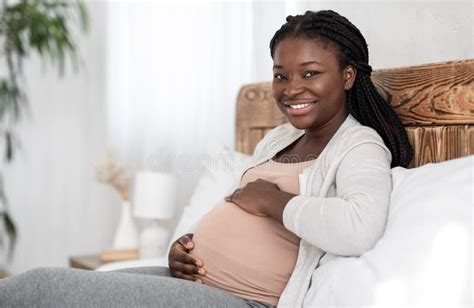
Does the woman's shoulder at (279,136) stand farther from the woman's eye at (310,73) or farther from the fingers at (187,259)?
the fingers at (187,259)

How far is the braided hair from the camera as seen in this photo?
Answer: 1.38 meters

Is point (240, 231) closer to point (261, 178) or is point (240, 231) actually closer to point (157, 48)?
point (261, 178)

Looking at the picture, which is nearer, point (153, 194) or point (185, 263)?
point (185, 263)

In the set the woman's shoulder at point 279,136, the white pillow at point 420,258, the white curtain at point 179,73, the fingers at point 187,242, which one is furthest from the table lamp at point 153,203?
the white pillow at point 420,258

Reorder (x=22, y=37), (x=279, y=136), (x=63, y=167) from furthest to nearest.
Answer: (x=63, y=167) < (x=22, y=37) < (x=279, y=136)

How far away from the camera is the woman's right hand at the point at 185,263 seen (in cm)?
138

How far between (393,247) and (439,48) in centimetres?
63

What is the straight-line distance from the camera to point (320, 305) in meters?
1.13

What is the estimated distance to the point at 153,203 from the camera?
2301 mm

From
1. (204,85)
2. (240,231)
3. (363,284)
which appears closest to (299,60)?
(240,231)

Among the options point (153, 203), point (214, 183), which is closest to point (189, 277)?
point (214, 183)

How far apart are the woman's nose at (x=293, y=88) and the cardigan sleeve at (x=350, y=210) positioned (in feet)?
0.70

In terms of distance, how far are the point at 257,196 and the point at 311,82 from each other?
11.0 inches

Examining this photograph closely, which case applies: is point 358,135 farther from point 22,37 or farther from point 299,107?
point 22,37
